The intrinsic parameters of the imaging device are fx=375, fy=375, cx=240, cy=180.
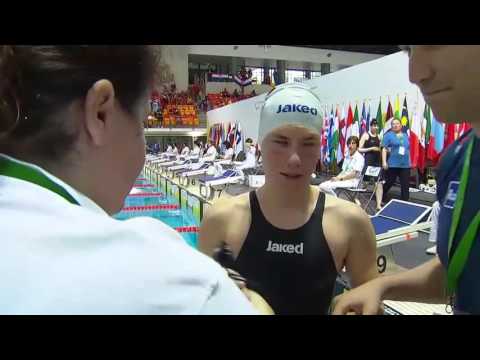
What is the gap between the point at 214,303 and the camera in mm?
374

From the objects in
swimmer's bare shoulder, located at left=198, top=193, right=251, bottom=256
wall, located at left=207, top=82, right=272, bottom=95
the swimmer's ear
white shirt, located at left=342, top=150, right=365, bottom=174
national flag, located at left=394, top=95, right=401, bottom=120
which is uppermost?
wall, located at left=207, top=82, right=272, bottom=95

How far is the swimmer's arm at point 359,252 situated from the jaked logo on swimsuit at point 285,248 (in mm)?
164

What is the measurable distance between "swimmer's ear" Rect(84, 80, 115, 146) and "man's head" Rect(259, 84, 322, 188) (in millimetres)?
653

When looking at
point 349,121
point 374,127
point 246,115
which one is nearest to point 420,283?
point 374,127

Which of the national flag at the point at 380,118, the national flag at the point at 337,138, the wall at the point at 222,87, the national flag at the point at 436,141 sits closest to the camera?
the national flag at the point at 436,141

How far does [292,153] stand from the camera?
1080mm

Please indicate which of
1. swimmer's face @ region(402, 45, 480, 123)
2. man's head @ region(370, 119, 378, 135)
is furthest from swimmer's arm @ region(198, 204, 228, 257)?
man's head @ region(370, 119, 378, 135)

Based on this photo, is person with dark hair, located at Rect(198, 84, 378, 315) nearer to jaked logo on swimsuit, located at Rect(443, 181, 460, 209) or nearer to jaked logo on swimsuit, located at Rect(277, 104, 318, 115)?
jaked logo on swimsuit, located at Rect(277, 104, 318, 115)

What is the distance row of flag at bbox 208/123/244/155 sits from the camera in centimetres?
1498

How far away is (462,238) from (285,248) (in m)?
0.48

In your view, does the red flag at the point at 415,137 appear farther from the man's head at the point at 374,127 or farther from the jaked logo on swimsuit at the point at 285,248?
the jaked logo on swimsuit at the point at 285,248

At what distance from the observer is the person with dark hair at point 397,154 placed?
562 cm

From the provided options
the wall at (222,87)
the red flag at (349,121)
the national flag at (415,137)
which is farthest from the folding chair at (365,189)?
the wall at (222,87)
